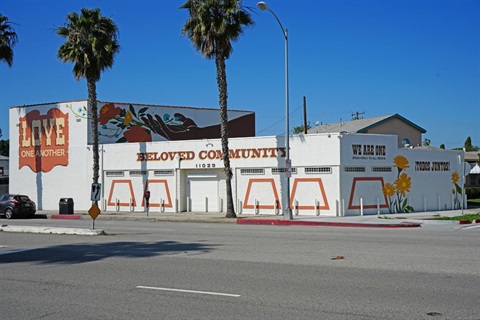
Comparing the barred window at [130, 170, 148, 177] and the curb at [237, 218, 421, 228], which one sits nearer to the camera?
the curb at [237, 218, 421, 228]

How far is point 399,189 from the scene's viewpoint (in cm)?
3244

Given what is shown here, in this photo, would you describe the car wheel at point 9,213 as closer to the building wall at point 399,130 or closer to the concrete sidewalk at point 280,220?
the concrete sidewalk at point 280,220

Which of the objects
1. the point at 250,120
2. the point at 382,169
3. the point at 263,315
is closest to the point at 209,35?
the point at 382,169

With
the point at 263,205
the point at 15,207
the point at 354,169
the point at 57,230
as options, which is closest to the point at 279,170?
the point at 263,205

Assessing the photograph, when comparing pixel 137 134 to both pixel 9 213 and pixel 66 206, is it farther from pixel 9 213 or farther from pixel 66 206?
pixel 9 213

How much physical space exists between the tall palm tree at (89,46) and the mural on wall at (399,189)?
1723cm

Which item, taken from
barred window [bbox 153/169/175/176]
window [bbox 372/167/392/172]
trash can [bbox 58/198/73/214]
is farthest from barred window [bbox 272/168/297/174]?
trash can [bbox 58/198/73/214]

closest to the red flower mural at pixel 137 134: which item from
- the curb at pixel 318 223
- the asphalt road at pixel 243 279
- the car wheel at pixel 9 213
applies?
the car wheel at pixel 9 213

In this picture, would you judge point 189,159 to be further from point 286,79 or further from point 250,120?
point 250,120

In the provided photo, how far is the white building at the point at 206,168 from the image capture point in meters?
30.8

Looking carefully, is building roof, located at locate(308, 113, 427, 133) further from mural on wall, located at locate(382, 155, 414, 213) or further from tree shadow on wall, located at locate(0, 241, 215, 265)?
tree shadow on wall, located at locate(0, 241, 215, 265)

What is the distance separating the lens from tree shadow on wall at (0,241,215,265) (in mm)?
14211

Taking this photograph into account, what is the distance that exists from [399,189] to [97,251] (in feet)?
69.4

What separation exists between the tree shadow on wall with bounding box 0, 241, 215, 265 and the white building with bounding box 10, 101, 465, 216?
14.9 m
